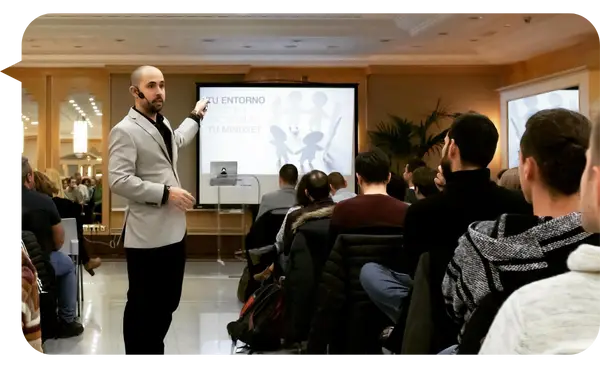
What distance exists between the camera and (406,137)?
10.5 m

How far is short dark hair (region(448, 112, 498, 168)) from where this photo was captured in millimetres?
2139

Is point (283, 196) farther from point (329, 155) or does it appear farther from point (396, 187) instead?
point (329, 155)

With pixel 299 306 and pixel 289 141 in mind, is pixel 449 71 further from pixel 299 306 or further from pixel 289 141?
pixel 299 306

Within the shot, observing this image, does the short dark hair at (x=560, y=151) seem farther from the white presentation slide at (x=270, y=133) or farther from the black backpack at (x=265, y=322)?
the white presentation slide at (x=270, y=133)

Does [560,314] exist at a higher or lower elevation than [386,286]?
higher

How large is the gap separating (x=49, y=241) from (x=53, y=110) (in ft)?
23.2

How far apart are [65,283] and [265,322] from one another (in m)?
1.57

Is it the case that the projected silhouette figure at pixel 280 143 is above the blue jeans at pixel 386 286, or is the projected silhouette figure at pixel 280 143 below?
above

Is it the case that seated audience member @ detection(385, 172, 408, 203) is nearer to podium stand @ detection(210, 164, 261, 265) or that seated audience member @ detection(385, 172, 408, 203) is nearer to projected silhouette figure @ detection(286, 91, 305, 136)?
podium stand @ detection(210, 164, 261, 265)

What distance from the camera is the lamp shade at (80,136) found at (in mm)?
10927

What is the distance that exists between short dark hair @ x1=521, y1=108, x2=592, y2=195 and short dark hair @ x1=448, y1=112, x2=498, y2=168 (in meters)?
0.66

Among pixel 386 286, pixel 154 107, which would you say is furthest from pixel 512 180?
pixel 154 107

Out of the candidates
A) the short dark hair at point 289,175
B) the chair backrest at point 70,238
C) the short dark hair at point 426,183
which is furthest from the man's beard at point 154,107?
the short dark hair at point 289,175

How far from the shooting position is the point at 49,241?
14.2 feet
